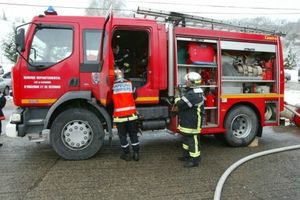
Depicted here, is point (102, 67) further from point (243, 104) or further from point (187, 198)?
point (243, 104)

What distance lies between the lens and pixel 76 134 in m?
6.52

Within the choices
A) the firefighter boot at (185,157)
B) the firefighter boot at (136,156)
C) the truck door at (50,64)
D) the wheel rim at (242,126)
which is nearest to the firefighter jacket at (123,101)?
the firefighter boot at (136,156)

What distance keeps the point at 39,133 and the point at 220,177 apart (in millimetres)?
3116

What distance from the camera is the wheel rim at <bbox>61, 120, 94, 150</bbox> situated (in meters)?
6.46

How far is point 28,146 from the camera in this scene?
300 inches

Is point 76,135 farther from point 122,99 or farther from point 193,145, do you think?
point 193,145

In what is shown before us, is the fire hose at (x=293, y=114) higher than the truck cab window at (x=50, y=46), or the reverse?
the truck cab window at (x=50, y=46)

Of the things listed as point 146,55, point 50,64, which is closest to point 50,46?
point 50,64

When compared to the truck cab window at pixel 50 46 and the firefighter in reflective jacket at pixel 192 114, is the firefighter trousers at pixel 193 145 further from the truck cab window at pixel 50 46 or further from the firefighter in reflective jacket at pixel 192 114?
the truck cab window at pixel 50 46

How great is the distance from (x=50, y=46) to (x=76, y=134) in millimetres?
1548

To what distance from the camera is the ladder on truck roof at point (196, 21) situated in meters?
7.15

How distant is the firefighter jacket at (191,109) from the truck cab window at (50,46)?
210cm

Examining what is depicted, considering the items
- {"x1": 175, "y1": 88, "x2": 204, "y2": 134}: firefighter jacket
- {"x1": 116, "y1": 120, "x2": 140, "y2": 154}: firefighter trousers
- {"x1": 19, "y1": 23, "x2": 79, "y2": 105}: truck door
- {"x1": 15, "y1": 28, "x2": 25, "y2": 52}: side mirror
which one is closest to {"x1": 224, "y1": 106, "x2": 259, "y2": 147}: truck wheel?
{"x1": 175, "y1": 88, "x2": 204, "y2": 134}: firefighter jacket

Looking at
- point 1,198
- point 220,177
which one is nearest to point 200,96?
point 220,177
